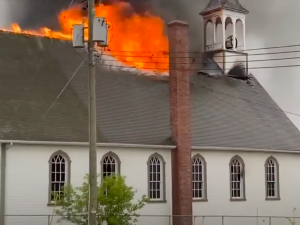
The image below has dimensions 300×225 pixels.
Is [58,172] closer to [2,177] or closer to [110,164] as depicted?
[2,177]

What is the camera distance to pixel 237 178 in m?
38.6

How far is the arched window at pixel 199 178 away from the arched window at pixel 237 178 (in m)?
2.04

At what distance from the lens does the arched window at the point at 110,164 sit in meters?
33.0

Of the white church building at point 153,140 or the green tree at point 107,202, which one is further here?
the white church building at point 153,140

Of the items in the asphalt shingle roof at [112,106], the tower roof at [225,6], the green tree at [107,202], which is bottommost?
the green tree at [107,202]

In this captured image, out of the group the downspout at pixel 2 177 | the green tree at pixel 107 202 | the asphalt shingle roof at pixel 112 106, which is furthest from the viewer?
the asphalt shingle roof at pixel 112 106

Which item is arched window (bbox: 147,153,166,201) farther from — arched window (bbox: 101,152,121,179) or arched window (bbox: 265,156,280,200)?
arched window (bbox: 265,156,280,200)

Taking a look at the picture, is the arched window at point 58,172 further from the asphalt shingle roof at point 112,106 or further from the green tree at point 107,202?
the green tree at point 107,202

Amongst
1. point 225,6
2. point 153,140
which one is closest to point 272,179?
point 153,140

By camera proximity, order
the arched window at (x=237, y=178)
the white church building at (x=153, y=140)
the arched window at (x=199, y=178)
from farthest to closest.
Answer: the arched window at (x=237, y=178)
the arched window at (x=199, y=178)
the white church building at (x=153, y=140)

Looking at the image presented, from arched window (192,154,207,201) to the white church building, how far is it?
0.05 m

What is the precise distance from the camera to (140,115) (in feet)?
120

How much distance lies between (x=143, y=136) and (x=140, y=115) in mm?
1892

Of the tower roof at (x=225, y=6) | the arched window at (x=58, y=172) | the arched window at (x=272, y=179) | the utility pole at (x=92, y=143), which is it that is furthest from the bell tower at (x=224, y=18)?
the utility pole at (x=92, y=143)
